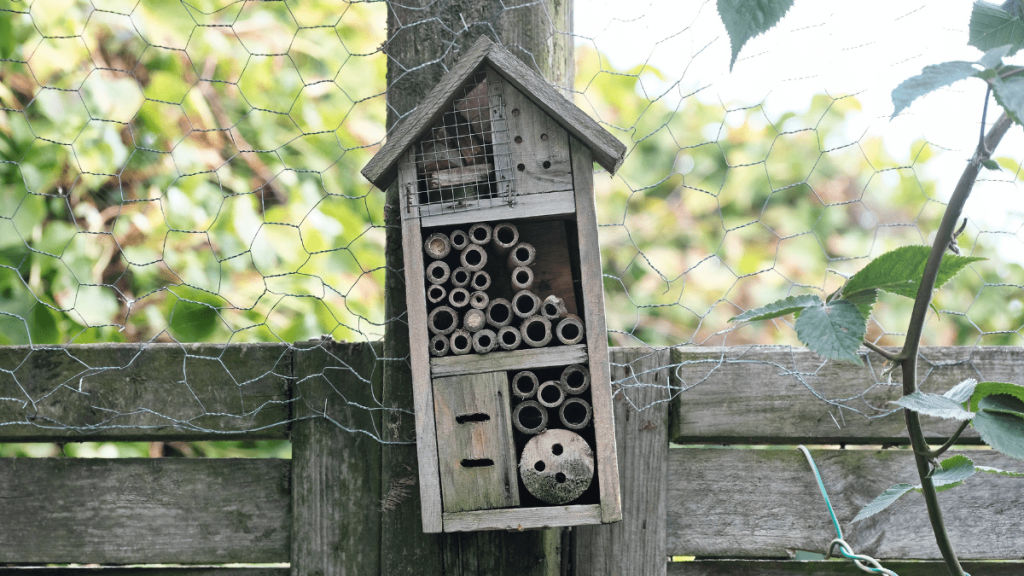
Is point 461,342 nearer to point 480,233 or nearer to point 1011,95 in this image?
point 480,233

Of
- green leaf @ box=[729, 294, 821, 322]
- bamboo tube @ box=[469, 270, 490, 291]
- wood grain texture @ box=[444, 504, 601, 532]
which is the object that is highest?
bamboo tube @ box=[469, 270, 490, 291]

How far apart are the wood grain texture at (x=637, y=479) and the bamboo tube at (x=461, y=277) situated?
306 mm

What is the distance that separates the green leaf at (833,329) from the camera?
22.1 inches

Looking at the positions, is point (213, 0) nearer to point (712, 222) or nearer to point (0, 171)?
point (0, 171)

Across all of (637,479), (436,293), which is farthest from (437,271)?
(637,479)

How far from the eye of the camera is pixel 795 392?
993mm

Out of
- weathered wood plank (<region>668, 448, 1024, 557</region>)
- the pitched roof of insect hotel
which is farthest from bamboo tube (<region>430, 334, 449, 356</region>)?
weathered wood plank (<region>668, 448, 1024, 557</region>)

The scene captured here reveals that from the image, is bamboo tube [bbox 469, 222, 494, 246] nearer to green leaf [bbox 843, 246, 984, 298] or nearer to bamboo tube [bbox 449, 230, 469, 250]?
bamboo tube [bbox 449, 230, 469, 250]

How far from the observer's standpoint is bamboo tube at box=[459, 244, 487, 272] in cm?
79

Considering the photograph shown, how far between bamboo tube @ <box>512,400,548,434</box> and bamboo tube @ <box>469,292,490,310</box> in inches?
5.1

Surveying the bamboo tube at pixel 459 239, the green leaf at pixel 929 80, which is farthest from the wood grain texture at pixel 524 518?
the green leaf at pixel 929 80

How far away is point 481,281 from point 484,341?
74 millimetres

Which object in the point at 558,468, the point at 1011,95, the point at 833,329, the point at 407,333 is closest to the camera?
the point at 1011,95

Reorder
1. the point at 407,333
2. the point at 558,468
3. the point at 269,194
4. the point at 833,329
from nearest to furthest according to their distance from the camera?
the point at 833,329 < the point at 558,468 < the point at 407,333 < the point at 269,194
